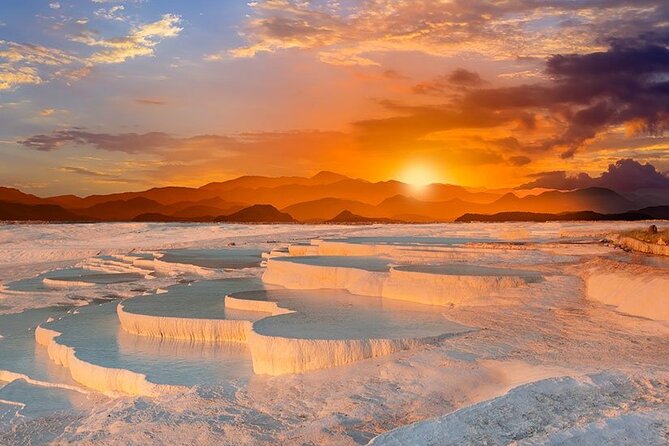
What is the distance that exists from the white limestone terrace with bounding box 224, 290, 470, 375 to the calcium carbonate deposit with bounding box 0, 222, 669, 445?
0.03 meters

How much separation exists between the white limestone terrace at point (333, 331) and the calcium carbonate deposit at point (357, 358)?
1.1 inches

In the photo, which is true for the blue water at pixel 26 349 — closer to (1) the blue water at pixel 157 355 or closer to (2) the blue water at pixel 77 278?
(1) the blue water at pixel 157 355

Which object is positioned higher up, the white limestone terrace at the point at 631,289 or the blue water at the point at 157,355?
the white limestone terrace at the point at 631,289

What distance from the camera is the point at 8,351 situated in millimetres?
10750

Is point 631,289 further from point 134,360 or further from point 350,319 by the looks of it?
point 134,360

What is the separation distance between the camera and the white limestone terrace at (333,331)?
8133 millimetres

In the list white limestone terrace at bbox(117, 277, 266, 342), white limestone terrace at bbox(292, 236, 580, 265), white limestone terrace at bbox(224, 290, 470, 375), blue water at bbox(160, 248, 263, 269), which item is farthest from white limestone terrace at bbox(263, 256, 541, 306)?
blue water at bbox(160, 248, 263, 269)

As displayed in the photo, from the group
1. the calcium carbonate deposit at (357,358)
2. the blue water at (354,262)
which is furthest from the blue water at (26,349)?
the blue water at (354,262)

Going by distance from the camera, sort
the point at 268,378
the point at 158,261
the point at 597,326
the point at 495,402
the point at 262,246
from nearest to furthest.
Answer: the point at 495,402 → the point at 268,378 → the point at 597,326 → the point at 158,261 → the point at 262,246

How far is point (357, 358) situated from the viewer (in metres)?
8.15

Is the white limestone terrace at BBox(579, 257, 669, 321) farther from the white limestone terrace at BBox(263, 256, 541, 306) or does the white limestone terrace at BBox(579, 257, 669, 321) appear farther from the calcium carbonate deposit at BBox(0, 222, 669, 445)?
the white limestone terrace at BBox(263, 256, 541, 306)

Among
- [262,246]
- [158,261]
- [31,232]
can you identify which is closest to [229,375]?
[158,261]

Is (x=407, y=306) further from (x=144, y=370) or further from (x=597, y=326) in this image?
(x=144, y=370)

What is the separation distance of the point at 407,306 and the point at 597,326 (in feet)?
11.1
